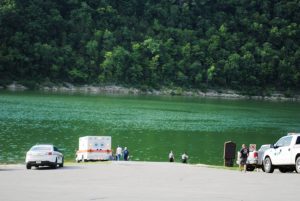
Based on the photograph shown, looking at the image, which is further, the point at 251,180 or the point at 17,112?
the point at 17,112

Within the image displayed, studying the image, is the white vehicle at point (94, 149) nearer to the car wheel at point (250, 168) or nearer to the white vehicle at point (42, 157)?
the white vehicle at point (42, 157)

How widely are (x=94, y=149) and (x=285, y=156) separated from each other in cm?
2039

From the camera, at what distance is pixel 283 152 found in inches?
1362

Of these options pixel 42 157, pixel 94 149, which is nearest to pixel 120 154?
pixel 94 149

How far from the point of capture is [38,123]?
3575 inches

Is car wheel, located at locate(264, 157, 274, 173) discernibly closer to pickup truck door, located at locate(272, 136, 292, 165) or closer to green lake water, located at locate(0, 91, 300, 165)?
pickup truck door, located at locate(272, 136, 292, 165)

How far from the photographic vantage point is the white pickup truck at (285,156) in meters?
33.9

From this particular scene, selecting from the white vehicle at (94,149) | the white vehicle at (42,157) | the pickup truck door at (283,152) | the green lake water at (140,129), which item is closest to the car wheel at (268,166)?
the pickup truck door at (283,152)

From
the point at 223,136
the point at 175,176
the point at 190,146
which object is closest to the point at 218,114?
the point at 223,136

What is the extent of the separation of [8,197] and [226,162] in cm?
2684

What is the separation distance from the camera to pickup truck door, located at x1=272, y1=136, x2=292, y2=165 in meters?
34.2

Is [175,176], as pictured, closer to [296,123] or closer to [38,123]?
[38,123]

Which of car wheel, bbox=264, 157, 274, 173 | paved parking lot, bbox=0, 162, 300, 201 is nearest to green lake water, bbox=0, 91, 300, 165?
paved parking lot, bbox=0, 162, 300, 201

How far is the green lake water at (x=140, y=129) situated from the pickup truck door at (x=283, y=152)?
22.8m
